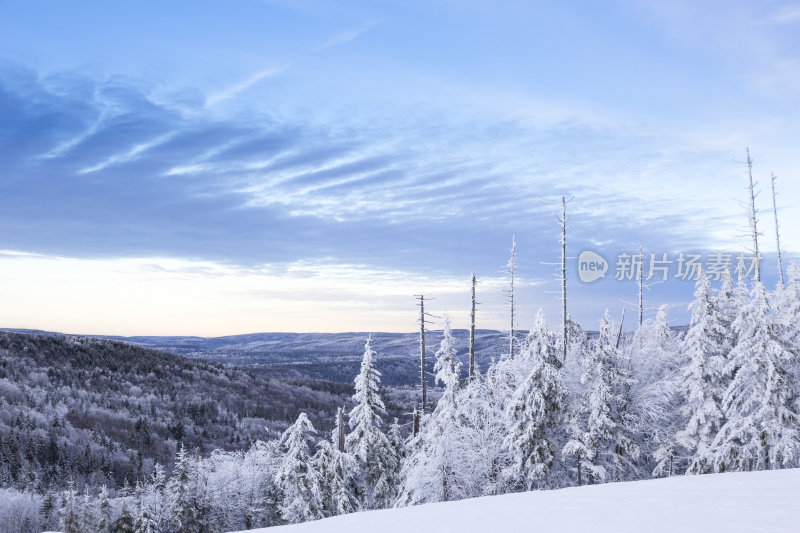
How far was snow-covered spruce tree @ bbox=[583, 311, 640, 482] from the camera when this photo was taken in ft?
87.2

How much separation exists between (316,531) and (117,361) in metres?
72.2

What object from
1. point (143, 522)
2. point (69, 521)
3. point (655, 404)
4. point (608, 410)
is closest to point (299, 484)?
point (143, 522)

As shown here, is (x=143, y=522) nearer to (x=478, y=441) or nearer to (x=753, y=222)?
(x=478, y=441)

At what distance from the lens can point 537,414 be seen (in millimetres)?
25953

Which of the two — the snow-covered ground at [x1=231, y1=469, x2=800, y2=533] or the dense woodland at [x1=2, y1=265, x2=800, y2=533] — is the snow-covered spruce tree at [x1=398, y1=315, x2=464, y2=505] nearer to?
the dense woodland at [x1=2, y1=265, x2=800, y2=533]

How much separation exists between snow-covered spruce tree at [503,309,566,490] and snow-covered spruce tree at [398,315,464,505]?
9.85 feet


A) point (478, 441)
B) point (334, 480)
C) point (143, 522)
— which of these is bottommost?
point (143, 522)

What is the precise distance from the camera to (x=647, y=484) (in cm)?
1316

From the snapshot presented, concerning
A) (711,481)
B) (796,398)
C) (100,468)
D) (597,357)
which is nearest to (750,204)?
(796,398)

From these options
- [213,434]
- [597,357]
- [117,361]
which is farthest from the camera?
[117,361]

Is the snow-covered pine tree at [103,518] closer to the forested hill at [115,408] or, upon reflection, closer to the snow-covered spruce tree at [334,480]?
the forested hill at [115,408]

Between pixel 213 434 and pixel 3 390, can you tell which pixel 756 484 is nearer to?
pixel 213 434

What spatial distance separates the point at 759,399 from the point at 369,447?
22.0 meters

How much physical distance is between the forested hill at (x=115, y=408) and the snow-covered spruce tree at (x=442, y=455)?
24.0 m
